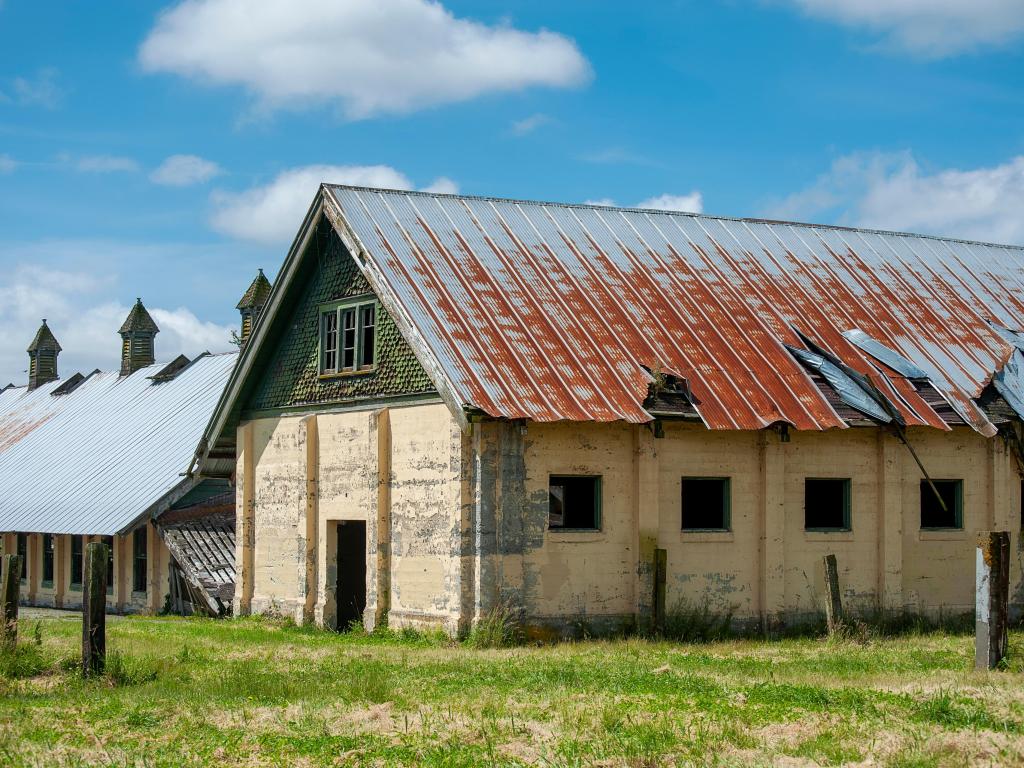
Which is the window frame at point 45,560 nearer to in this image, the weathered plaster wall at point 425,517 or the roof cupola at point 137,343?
the roof cupola at point 137,343

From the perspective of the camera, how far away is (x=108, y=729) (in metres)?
12.9

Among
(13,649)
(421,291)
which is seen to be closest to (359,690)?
(13,649)

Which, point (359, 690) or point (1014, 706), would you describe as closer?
point (1014, 706)

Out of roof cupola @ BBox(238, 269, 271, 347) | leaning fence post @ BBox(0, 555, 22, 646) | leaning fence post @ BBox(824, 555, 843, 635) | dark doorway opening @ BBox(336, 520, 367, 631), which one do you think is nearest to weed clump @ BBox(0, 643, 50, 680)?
leaning fence post @ BBox(0, 555, 22, 646)

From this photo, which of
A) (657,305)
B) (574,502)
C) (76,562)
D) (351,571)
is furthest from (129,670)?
(76,562)

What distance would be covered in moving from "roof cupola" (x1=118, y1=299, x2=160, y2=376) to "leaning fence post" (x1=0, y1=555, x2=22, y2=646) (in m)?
28.9

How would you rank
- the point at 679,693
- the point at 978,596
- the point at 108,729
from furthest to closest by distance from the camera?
the point at 978,596
the point at 679,693
the point at 108,729

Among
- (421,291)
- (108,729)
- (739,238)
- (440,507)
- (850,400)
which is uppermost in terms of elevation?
(739,238)

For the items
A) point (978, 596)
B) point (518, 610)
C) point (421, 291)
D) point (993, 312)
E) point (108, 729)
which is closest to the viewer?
point (108, 729)

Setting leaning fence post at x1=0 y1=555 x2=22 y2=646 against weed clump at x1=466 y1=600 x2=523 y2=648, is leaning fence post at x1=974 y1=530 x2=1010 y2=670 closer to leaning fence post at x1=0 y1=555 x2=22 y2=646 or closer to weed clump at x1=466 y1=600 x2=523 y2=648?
weed clump at x1=466 y1=600 x2=523 y2=648

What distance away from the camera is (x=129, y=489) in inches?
1313

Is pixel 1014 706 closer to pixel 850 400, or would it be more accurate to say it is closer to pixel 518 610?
pixel 518 610

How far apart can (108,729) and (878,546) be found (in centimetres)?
1476

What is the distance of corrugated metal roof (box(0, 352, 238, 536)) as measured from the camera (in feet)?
109
